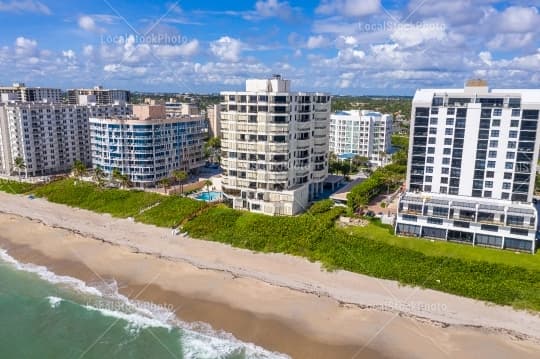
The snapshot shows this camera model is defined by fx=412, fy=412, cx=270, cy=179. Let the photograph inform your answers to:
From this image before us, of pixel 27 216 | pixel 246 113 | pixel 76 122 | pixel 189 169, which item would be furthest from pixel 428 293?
pixel 76 122

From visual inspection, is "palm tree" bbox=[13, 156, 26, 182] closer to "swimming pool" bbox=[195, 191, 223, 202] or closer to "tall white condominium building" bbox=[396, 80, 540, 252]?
"swimming pool" bbox=[195, 191, 223, 202]

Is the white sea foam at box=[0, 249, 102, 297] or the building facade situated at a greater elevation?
the building facade

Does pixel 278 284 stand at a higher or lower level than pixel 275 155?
lower

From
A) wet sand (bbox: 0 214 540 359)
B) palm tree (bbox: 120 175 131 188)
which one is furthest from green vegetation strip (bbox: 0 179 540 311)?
palm tree (bbox: 120 175 131 188)

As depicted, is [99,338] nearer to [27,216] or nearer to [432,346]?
[432,346]

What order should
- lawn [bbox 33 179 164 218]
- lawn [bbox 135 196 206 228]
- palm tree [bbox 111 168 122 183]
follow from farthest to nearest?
palm tree [bbox 111 168 122 183] < lawn [bbox 33 179 164 218] < lawn [bbox 135 196 206 228]

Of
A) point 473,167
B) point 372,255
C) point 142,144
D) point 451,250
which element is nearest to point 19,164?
point 142,144

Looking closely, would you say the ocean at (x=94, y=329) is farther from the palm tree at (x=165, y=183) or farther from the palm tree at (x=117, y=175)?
the palm tree at (x=165, y=183)
